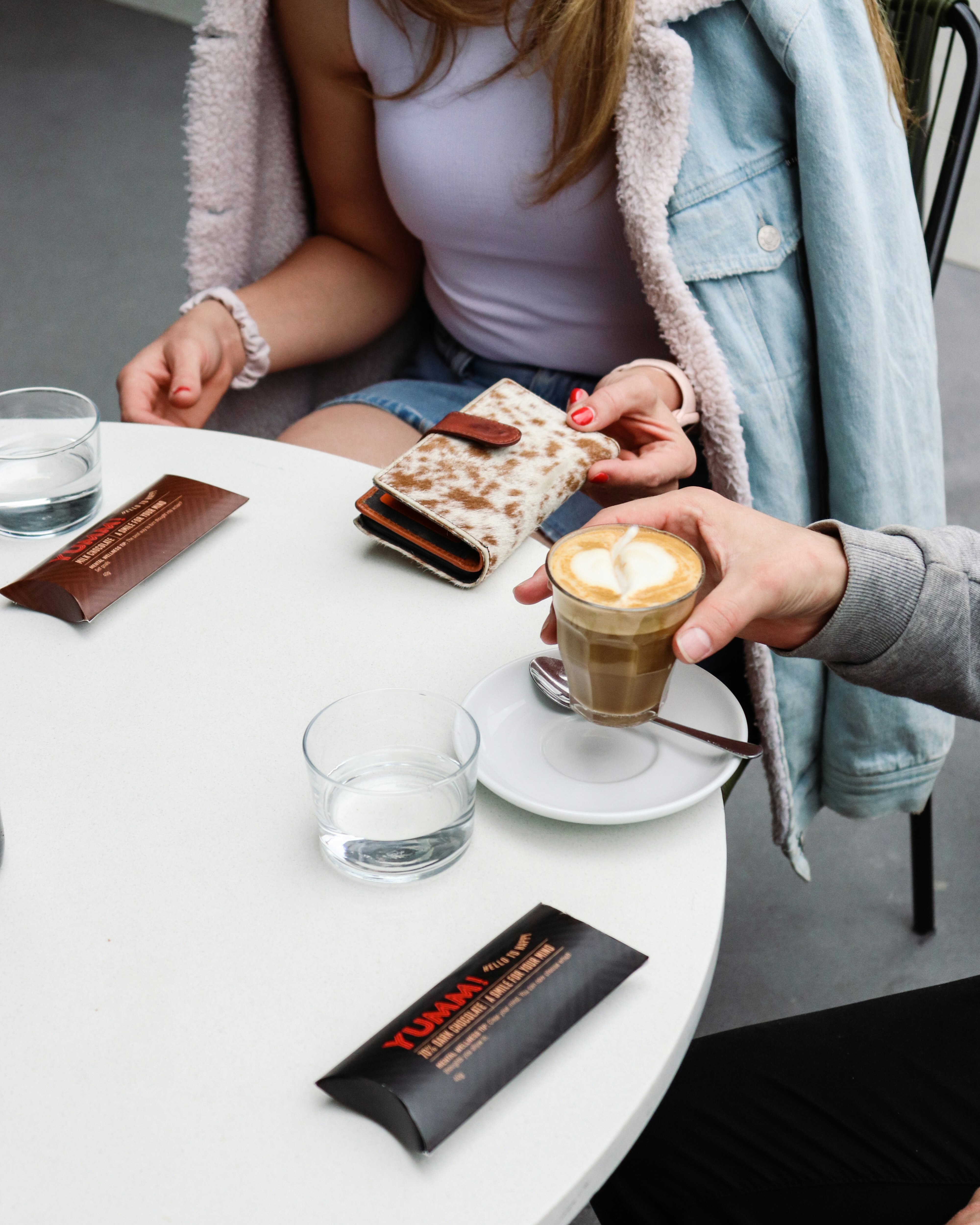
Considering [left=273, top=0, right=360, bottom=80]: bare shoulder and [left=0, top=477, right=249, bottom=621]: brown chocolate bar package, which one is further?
[left=273, top=0, right=360, bottom=80]: bare shoulder

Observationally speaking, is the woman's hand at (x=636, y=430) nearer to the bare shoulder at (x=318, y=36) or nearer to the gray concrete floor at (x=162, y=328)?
the bare shoulder at (x=318, y=36)

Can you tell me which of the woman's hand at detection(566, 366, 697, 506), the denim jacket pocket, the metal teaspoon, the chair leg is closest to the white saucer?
the metal teaspoon

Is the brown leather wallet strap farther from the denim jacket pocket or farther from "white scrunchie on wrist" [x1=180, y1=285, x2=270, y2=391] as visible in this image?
"white scrunchie on wrist" [x1=180, y1=285, x2=270, y2=391]

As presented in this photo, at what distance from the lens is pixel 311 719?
2.40 feet

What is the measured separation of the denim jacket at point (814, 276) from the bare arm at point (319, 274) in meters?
0.45

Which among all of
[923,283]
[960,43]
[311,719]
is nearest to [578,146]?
[923,283]

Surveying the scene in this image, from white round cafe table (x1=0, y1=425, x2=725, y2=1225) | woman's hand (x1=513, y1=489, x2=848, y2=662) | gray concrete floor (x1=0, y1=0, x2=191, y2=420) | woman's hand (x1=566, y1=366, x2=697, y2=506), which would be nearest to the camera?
white round cafe table (x1=0, y1=425, x2=725, y2=1225)

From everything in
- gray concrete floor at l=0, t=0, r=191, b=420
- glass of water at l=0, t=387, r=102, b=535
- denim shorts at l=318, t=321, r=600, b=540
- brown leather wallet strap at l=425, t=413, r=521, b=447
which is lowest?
gray concrete floor at l=0, t=0, r=191, b=420

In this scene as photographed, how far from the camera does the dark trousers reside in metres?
0.79

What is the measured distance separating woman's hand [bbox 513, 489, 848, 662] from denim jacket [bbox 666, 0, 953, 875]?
1.22 feet

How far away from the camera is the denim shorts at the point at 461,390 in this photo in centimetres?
126

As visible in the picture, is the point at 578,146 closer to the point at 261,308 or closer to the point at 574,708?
the point at 261,308

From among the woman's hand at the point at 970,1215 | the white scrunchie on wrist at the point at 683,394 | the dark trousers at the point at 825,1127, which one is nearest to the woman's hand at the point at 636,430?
the white scrunchie on wrist at the point at 683,394

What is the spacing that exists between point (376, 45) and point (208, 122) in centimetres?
23
